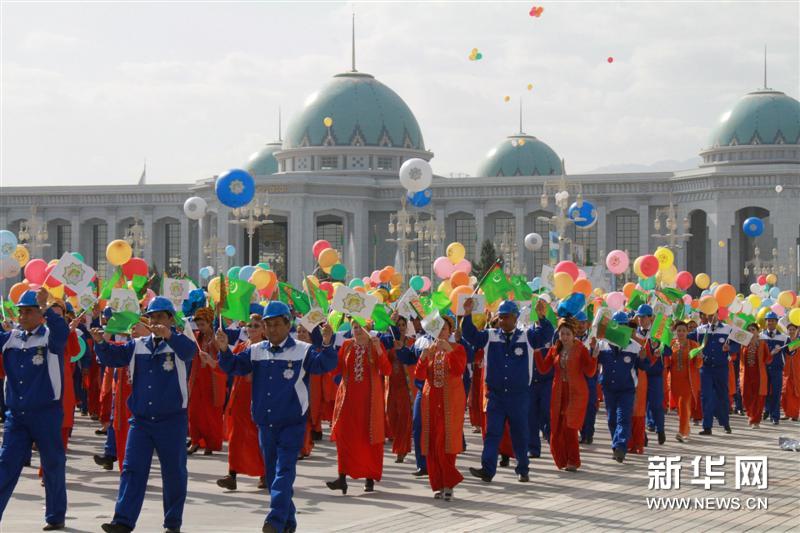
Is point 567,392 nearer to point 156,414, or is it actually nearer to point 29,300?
point 156,414

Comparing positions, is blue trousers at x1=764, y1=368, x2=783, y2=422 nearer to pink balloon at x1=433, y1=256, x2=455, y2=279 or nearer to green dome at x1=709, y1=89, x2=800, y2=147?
pink balloon at x1=433, y1=256, x2=455, y2=279

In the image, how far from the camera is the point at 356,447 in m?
13.5

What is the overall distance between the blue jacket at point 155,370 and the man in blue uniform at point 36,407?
514 millimetres

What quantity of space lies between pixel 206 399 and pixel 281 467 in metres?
5.22

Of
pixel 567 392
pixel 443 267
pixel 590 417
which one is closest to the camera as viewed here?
pixel 567 392

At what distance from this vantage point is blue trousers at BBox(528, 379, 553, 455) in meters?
16.2

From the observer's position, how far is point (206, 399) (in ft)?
51.5

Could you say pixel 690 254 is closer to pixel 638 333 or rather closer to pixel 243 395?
pixel 638 333

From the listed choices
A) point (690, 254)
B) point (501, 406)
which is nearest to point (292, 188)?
point (690, 254)

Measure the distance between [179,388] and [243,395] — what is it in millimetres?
3030

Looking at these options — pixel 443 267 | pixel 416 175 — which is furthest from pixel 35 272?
pixel 416 175

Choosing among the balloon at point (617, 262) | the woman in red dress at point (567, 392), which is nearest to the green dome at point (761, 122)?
the balloon at point (617, 262)

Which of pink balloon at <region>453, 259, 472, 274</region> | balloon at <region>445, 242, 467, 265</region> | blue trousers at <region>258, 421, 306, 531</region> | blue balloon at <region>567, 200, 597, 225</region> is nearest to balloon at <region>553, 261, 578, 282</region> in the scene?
pink balloon at <region>453, 259, 472, 274</region>

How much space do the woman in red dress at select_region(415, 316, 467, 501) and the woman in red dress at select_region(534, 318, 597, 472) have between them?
2.00 m
